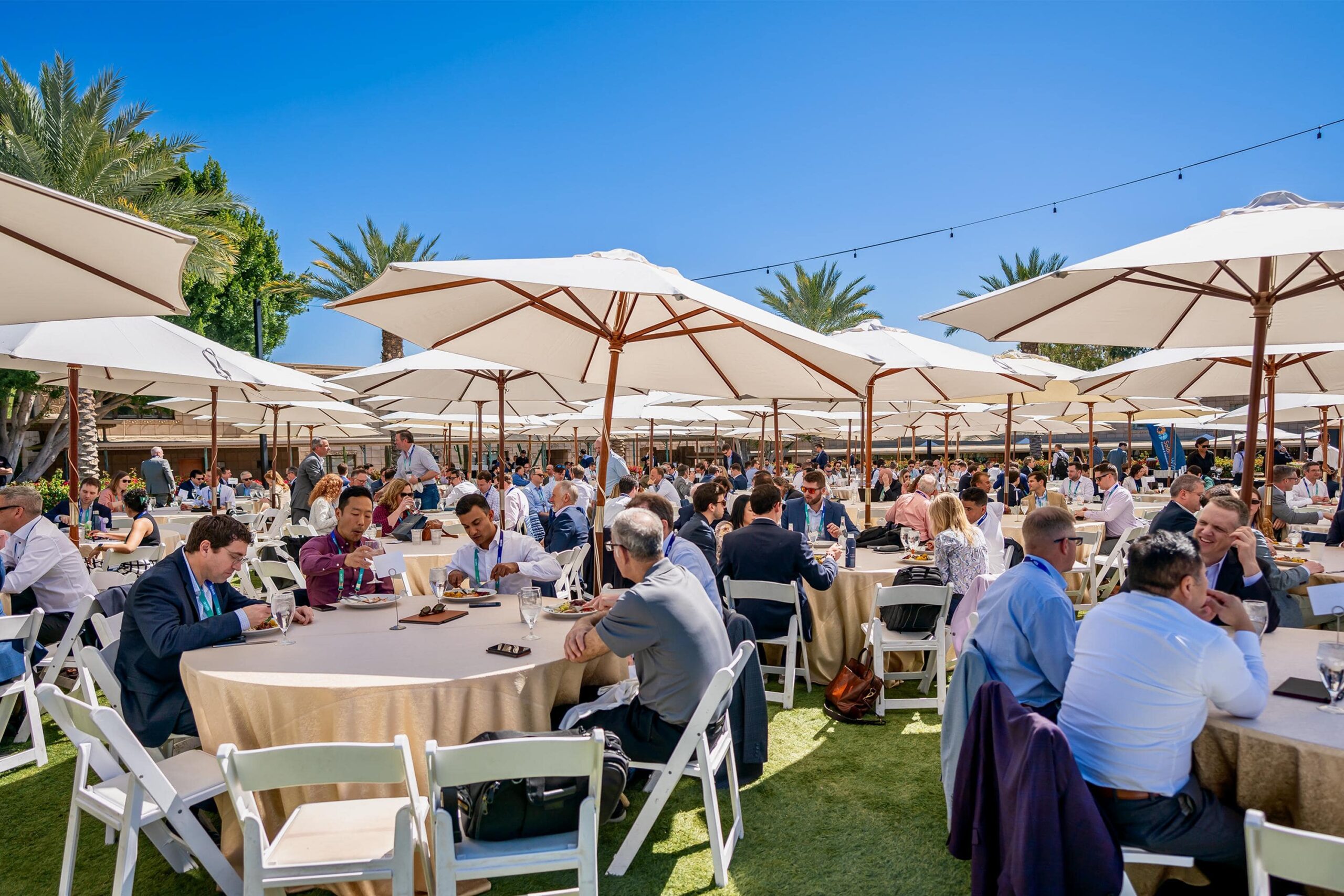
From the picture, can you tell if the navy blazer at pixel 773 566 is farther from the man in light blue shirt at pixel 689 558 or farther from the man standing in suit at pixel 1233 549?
the man standing in suit at pixel 1233 549

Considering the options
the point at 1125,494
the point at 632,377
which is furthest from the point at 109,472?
the point at 1125,494

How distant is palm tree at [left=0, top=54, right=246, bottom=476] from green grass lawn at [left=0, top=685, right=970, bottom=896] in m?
18.4

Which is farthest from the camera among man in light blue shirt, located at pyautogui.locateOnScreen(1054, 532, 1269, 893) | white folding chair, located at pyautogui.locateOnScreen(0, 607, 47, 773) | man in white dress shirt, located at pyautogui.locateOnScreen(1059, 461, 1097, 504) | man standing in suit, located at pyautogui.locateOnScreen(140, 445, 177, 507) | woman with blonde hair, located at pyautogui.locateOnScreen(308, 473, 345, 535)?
man standing in suit, located at pyautogui.locateOnScreen(140, 445, 177, 507)

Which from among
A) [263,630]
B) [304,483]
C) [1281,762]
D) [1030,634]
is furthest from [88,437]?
[1281,762]

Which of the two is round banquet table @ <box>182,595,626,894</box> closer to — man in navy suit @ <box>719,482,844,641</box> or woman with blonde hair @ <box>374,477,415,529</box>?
man in navy suit @ <box>719,482,844,641</box>

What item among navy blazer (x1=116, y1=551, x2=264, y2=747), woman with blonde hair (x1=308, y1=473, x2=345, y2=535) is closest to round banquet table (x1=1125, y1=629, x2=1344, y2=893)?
navy blazer (x1=116, y1=551, x2=264, y2=747)

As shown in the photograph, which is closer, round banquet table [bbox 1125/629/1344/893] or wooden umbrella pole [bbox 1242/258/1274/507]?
round banquet table [bbox 1125/629/1344/893]

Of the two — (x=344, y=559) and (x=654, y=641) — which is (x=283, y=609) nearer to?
(x=344, y=559)

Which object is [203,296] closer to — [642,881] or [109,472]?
[109,472]

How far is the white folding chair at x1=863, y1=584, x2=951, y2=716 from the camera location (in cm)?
559

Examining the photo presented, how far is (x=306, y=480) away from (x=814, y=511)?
22.7 ft

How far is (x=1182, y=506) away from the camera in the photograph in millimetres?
6383

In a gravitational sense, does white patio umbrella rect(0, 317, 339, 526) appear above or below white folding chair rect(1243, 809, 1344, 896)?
above

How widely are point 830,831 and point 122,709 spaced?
3.35m
